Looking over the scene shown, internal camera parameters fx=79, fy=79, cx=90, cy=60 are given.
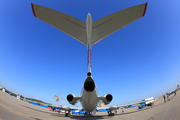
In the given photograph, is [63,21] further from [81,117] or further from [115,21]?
[81,117]

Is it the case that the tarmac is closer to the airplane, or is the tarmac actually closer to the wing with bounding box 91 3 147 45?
the airplane

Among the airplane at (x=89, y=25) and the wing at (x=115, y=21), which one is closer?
the airplane at (x=89, y=25)

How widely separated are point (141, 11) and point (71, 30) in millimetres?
4616

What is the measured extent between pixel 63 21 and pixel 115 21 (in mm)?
3465

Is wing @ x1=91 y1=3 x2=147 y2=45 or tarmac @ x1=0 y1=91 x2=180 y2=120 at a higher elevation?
wing @ x1=91 y1=3 x2=147 y2=45

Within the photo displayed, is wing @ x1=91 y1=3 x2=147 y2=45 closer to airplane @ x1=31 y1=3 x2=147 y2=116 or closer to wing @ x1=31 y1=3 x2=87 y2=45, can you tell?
airplane @ x1=31 y1=3 x2=147 y2=116

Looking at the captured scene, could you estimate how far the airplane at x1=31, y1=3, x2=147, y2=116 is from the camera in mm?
4469

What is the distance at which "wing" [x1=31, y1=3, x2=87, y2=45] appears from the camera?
466cm

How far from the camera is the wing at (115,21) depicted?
467cm

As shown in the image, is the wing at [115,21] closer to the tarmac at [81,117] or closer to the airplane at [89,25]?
the airplane at [89,25]

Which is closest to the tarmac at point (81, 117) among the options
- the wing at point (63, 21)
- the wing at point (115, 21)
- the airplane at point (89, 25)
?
the airplane at point (89, 25)

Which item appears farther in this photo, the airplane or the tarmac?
the tarmac

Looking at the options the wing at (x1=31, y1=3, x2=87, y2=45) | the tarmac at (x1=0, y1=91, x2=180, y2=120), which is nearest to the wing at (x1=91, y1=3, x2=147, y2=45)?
the wing at (x1=31, y1=3, x2=87, y2=45)

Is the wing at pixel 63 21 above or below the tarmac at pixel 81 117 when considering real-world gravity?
above
